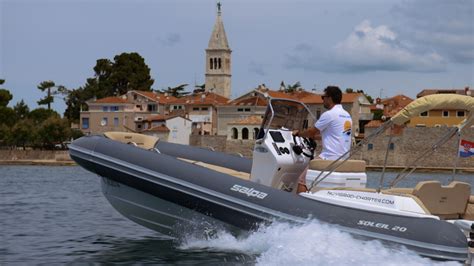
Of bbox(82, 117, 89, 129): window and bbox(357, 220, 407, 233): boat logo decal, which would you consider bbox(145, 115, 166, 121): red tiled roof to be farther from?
bbox(357, 220, 407, 233): boat logo decal

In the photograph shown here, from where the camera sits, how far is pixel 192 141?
71.9m

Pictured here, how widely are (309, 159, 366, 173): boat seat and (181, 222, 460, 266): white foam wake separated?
82 cm

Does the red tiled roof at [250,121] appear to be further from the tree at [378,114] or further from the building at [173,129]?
the tree at [378,114]

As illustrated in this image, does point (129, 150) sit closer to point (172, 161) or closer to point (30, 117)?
point (172, 161)

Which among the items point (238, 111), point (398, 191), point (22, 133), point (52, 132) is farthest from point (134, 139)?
point (238, 111)

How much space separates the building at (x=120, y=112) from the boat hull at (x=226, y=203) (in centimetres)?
6952

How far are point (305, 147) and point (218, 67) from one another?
91.8 m

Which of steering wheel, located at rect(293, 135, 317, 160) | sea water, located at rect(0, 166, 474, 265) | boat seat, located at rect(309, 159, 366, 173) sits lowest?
sea water, located at rect(0, 166, 474, 265)

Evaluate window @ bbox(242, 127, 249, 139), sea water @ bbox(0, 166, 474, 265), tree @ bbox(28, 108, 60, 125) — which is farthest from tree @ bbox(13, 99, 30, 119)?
sea water @ bbox(0, 166, 474, 265)

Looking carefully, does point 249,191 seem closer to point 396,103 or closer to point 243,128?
point 243,128

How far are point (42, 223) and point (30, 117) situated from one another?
219 ft

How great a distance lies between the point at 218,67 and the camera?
101062 millimetres

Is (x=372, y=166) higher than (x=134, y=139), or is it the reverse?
(x=134, y=139)

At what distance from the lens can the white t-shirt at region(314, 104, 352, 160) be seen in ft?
30.0
